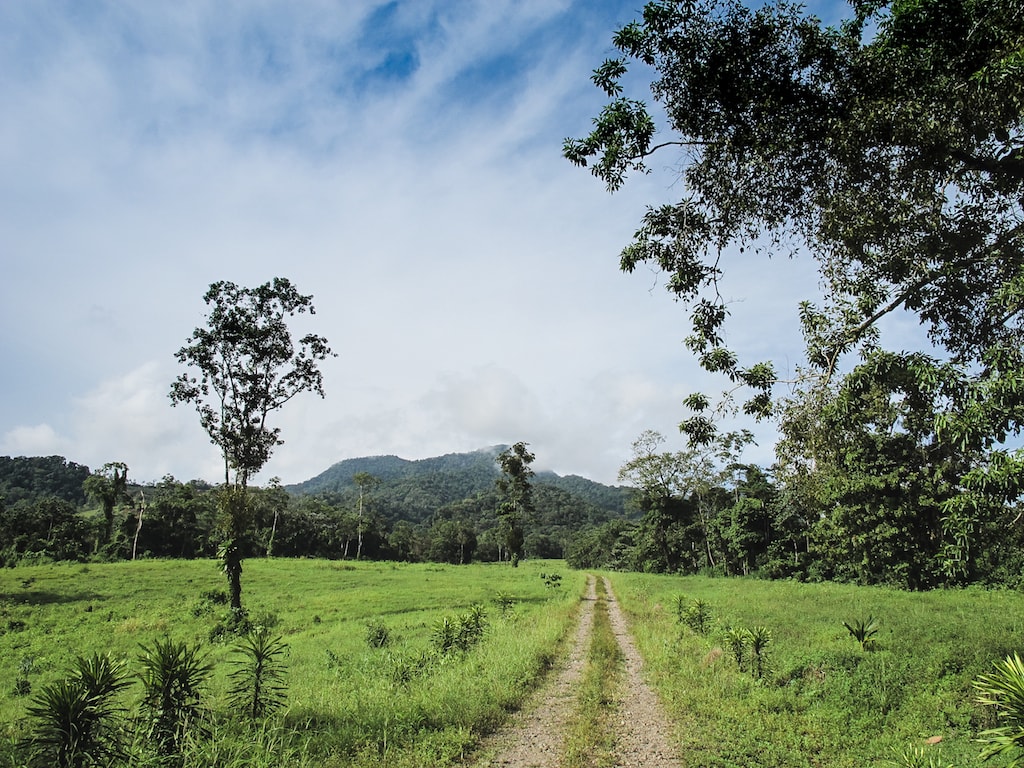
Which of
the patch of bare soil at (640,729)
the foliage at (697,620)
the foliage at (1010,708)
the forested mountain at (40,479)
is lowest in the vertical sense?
the patch of bare soil at (640,729)

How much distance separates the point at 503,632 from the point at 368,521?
69.9 m

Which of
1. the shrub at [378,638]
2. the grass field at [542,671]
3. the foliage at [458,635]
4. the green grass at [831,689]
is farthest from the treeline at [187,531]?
the green grass at [831,689]

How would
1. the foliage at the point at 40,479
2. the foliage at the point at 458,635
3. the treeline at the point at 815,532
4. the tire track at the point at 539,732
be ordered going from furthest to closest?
the foliage at the point at 40,479, the treeline at the point at 815,532, the foliage at the point at 458,635, the tire track at the point at 539,732

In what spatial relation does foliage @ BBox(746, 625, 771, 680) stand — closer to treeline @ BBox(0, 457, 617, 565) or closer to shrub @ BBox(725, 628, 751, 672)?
shrub @ BBox(725, 628, 751, 672)

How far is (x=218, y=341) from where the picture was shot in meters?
25.4

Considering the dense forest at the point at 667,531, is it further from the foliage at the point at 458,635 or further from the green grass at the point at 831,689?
the foliage at the point at 458,635

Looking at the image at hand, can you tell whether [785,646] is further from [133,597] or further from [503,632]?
[133,597]

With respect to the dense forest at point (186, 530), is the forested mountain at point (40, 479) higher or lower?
higher

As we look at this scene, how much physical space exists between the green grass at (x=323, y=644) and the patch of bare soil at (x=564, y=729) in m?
0.42

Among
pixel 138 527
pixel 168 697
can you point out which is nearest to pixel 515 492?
pixel 138 527

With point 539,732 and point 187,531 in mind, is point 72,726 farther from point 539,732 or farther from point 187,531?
point 187,531

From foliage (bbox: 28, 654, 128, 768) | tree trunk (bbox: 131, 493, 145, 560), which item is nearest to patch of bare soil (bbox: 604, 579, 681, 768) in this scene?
foliage (bbox: 28, 654, 128, 768)

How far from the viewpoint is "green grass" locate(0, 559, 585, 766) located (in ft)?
24.7

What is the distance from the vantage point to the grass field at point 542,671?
294 inches
